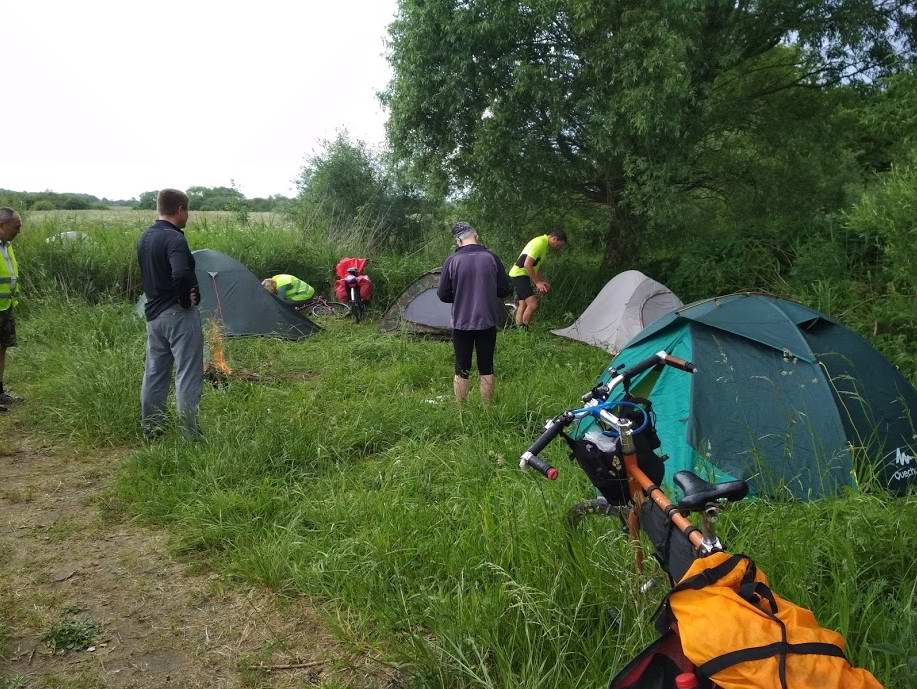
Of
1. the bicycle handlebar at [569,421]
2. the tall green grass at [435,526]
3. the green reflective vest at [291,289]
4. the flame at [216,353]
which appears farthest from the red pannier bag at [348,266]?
the bicycle handlebar at [569,421]

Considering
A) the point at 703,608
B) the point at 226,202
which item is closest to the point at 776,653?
the point at 703,608

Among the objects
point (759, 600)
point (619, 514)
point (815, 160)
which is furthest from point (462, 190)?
point (759, 600)

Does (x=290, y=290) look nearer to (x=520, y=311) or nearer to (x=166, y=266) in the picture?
(x=520, y=311)

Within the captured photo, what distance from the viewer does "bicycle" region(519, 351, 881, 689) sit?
4.31 ft

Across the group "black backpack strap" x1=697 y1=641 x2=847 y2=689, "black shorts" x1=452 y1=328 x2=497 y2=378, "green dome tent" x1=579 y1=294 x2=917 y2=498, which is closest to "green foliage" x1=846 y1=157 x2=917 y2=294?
"green dome tent" x1=579 y1=294 x2=917 y2=498

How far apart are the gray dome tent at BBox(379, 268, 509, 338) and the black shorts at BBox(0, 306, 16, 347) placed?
416 cm

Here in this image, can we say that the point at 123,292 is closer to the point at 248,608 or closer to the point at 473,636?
the point at 248,608

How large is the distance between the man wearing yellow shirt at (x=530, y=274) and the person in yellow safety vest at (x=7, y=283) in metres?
5.21

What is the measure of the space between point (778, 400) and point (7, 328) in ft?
19.4

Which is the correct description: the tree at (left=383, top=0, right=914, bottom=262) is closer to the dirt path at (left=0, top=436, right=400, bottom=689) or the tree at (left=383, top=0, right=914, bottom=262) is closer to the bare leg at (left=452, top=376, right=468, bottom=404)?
the bare leg at (left=452, top=376, right=468, bottom=404)

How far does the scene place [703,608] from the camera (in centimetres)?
140

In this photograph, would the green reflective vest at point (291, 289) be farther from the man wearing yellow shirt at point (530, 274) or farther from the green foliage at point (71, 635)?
the green foliage at point (71, 635)

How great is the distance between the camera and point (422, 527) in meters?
3.10

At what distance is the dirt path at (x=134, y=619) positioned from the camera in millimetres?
2426
